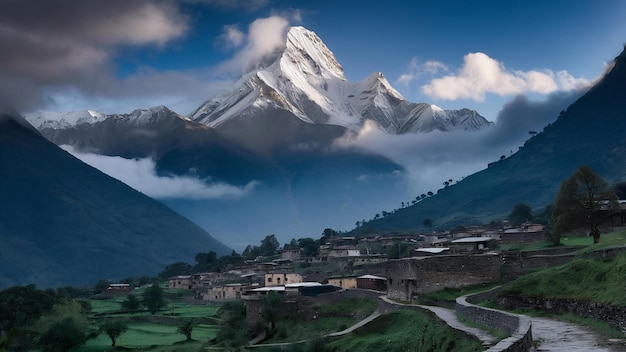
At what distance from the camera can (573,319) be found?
2289 centimetres

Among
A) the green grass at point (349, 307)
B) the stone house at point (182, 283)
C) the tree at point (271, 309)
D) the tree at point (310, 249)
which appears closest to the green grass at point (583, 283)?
the green grass at point (349, 307)

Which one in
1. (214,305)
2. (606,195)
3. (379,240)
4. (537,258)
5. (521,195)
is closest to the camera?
(537,258)

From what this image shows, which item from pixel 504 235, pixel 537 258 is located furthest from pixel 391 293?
pixel 504 235

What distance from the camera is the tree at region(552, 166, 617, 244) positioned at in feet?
142

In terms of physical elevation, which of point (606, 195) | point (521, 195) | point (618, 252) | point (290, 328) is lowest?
point (290, 328)

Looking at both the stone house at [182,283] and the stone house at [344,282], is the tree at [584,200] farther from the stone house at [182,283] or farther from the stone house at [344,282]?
the stone house at [182,283]

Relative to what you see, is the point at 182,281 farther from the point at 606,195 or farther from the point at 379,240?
the point at 606,195

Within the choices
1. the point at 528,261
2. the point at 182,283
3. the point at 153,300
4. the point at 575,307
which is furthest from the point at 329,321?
the point at 182,283

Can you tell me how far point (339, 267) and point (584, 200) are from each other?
5506cm

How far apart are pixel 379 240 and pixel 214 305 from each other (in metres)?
42.9

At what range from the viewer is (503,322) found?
21.1m

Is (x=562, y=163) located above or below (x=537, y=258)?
above

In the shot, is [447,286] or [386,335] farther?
[447,286]

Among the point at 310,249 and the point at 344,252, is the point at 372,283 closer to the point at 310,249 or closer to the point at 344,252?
the point at 344,252
